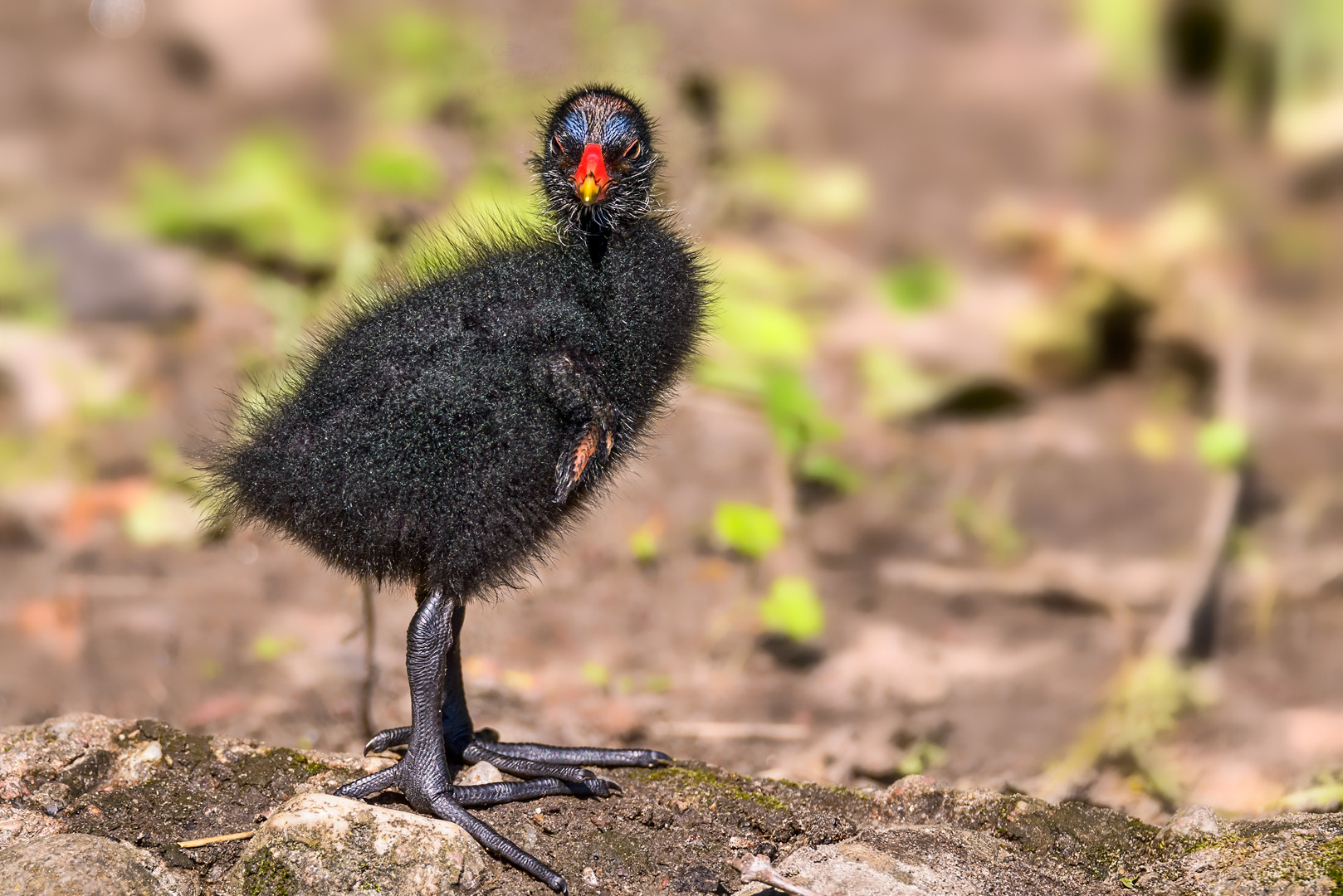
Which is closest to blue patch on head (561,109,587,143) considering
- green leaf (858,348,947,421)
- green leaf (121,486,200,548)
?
green leaf (121,486,200,548)

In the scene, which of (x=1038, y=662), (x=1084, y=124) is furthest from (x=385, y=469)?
(x=1084, y=124)

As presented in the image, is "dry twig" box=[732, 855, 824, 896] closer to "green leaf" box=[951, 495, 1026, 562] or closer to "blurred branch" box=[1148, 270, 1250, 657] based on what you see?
"blurred branch" box=[1148, 270, 1250, 657]

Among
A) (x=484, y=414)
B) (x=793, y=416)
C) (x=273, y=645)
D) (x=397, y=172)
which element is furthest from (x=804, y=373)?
(x=484, y=414)

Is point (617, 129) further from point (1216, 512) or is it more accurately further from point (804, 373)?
point (1216, 512)

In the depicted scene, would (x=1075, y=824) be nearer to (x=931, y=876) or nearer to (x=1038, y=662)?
(x=931, y=876)

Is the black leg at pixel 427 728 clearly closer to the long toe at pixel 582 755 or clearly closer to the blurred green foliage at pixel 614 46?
the long toe at pixel 582 755
